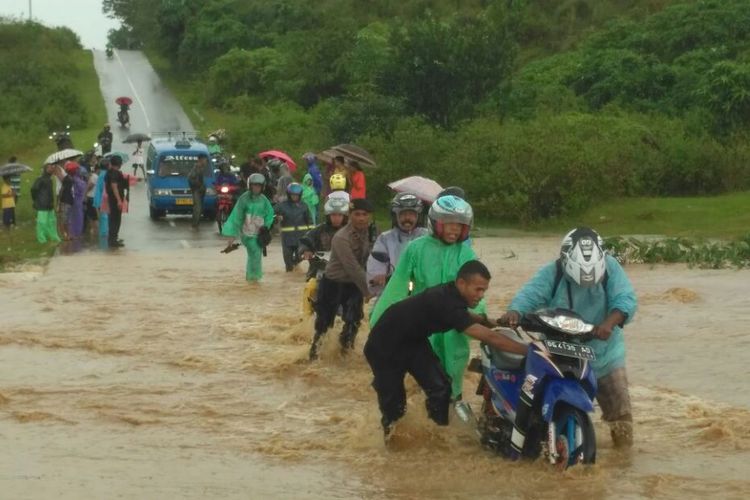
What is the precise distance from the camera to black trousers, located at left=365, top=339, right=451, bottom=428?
9008 mm

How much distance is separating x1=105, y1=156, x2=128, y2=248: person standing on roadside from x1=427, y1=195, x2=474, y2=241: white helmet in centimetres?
1629

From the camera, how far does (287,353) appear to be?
13.7 m

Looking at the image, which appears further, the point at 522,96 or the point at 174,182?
the point at 522,96

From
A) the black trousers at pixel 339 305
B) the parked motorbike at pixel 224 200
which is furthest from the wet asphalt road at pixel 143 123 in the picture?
the black trousers at pixel 339 305

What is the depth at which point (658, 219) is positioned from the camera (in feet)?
93.1

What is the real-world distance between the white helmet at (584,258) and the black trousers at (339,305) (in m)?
4.01

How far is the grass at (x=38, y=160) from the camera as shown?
24.6 metres

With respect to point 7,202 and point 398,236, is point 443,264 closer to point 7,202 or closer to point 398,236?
point 398,236

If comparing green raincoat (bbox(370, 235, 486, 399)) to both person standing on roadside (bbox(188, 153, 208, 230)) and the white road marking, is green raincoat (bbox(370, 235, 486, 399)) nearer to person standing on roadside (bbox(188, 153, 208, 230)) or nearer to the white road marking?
person standing on roadside (bbox(188, 153, 208, 230))

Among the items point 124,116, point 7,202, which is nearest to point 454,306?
point 7,202

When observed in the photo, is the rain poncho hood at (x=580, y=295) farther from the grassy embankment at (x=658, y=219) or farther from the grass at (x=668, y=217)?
the grass at (x=668, y=217)

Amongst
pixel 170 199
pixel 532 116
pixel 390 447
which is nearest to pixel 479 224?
pixel 170 199

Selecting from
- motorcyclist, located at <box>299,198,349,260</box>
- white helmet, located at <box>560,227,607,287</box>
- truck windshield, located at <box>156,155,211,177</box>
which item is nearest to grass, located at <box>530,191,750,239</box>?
truck windshield, located at <box>156,155,211,177</box>

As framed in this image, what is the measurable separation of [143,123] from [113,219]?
3476 centimetres
